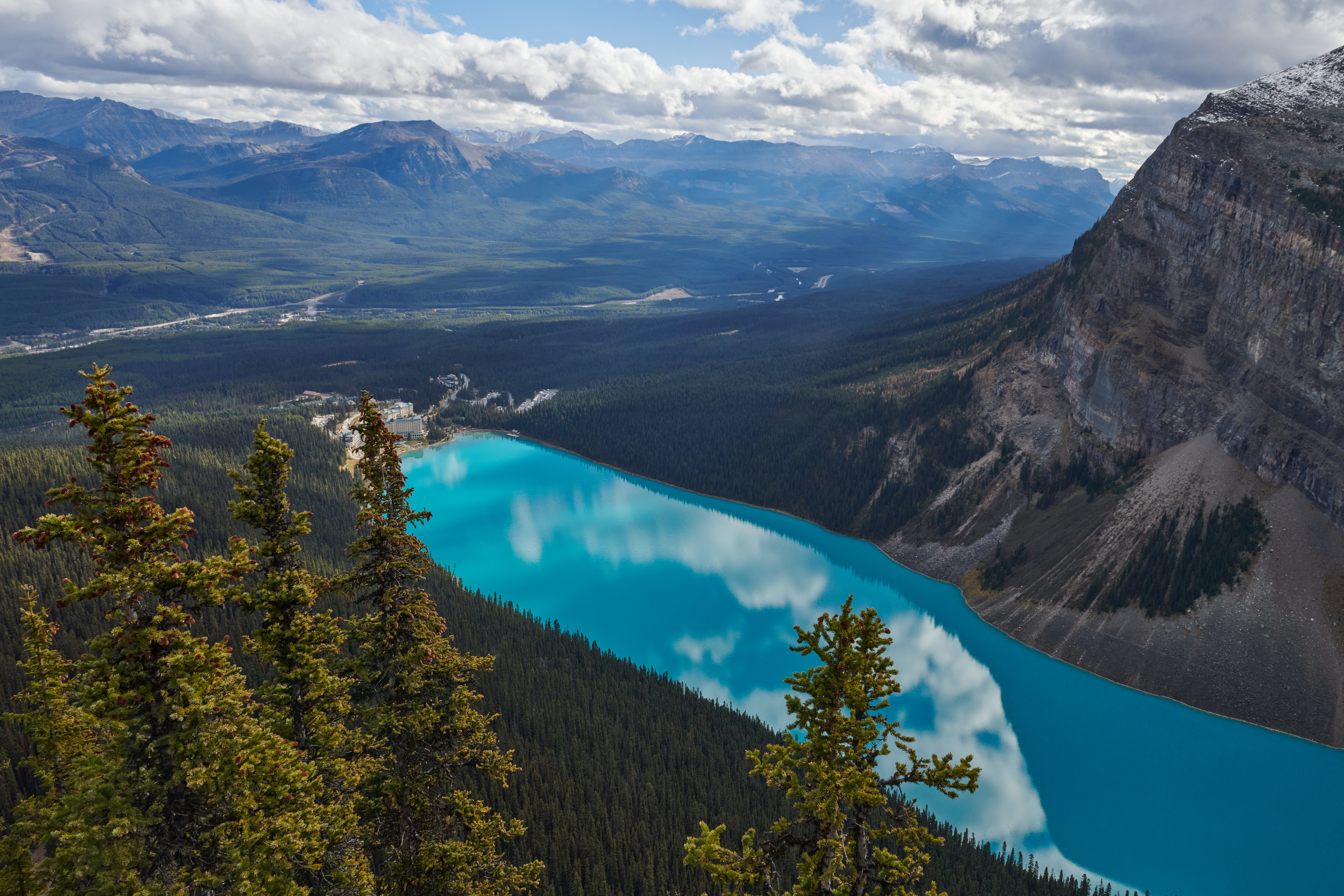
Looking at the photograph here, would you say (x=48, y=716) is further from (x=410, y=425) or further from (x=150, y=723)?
(x=410, y=425)

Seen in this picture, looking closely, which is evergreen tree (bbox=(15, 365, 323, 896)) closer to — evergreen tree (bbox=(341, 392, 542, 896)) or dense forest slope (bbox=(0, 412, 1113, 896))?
evergreen tree (bbox=(341, 392, 542, 896))

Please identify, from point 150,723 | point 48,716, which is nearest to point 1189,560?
point 150,723

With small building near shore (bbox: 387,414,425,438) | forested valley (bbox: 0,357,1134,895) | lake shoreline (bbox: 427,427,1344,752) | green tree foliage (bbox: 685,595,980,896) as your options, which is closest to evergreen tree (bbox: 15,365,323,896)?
green tree foliage (bbox: 685,595,980,896)

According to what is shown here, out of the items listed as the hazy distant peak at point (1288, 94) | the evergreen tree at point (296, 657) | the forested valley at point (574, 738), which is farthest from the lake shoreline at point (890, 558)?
the evergreen tree at point (296, 657)

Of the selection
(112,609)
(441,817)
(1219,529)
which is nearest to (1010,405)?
(1219,529)

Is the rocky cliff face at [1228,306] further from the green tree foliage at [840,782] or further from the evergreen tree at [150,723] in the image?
the evergreen tree at [150,723]
